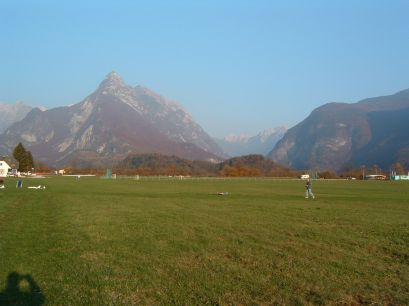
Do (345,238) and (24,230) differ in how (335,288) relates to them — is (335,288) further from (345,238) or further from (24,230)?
(24,230)

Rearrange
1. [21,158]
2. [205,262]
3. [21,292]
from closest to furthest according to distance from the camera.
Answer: [21,292], [205,262], [21,158]

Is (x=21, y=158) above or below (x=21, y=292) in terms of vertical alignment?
above

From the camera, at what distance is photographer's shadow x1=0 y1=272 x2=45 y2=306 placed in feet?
29.0

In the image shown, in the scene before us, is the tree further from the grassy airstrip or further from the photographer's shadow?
the photographer's shadow

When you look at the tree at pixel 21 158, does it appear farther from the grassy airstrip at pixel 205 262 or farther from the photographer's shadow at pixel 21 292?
the photographer's shadow at pixel 21 292

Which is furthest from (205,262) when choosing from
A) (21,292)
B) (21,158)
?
(21,158)

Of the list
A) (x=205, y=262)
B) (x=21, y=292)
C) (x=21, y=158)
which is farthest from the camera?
(x=21, y=158)

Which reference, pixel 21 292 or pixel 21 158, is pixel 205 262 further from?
pixel 21 158

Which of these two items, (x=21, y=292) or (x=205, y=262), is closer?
(x=21, y=292)

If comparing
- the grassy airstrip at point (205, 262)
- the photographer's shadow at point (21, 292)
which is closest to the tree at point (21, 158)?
the grassy airstrip at point (205, 262)

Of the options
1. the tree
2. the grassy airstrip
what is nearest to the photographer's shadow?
the grassy airstrip

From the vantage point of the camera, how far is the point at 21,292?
31.0 feet

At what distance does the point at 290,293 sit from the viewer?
940cm

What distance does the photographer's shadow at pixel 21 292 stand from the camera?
8.84 metres
